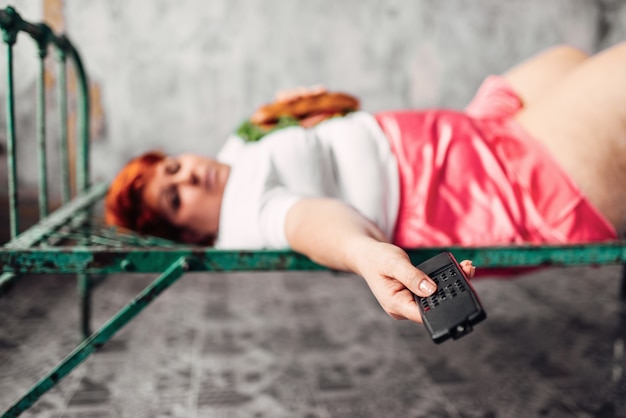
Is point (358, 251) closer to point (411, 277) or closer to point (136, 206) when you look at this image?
point (411, 277)

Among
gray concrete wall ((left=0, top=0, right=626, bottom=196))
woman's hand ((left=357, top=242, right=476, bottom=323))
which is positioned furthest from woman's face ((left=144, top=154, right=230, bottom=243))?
gray concrete wall ((left=0, top=0, right=626, bottom=196))

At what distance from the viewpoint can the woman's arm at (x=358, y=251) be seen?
1.99 feet

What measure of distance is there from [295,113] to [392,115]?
9.6 inches

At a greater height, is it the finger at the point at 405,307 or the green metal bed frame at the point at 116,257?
the finger at the point at 405,307

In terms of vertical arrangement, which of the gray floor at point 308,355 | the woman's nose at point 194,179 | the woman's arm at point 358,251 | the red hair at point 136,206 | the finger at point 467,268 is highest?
the finger at point 467,268

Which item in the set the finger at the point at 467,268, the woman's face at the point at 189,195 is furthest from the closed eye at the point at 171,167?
the finger at the point at 467,268

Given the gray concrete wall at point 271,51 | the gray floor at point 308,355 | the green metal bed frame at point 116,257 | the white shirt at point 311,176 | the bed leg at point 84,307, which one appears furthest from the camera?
the gray concrete wall at point 271,51

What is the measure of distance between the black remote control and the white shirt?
0.54 m

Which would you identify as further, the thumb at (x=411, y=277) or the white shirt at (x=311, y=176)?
the white shirt at (x=311, y=176)

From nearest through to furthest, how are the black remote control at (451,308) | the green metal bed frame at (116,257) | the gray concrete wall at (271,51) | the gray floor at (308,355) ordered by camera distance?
the black remote control at (451,308) → the green metal bed frame at (116,257) → the gray floor at (308,355) → the gray concrete wall at (271,51)

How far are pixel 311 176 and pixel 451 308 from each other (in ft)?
2.18

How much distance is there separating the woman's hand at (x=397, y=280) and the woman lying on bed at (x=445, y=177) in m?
0.41

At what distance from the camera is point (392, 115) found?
134 centimetres

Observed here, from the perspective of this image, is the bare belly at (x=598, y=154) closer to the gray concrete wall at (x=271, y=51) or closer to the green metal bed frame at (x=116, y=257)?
the green metal bed frame at (x=116, y=257)
